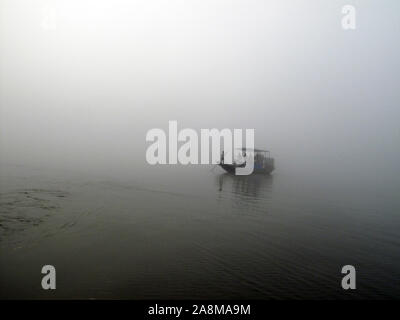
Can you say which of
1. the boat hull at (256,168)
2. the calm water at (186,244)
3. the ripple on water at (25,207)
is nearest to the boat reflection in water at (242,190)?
the calm water at (186,244)

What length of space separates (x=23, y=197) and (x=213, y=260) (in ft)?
42.4

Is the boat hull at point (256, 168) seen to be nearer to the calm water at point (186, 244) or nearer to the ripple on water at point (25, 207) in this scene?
the calm water at point (186, 244)

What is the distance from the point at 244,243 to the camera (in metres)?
12.8

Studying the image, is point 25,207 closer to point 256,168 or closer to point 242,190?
point 242,190

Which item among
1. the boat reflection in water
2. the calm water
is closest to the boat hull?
the boat reflection in water

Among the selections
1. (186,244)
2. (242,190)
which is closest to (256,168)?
(242,190)

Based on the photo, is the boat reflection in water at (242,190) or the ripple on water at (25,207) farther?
the boat reflection in water at (242,190)

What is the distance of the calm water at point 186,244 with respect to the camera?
8.82m

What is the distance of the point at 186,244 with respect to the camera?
39.9ft

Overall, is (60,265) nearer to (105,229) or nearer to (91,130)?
(105,229)

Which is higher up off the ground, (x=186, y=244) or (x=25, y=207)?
(x=25, y=207)
